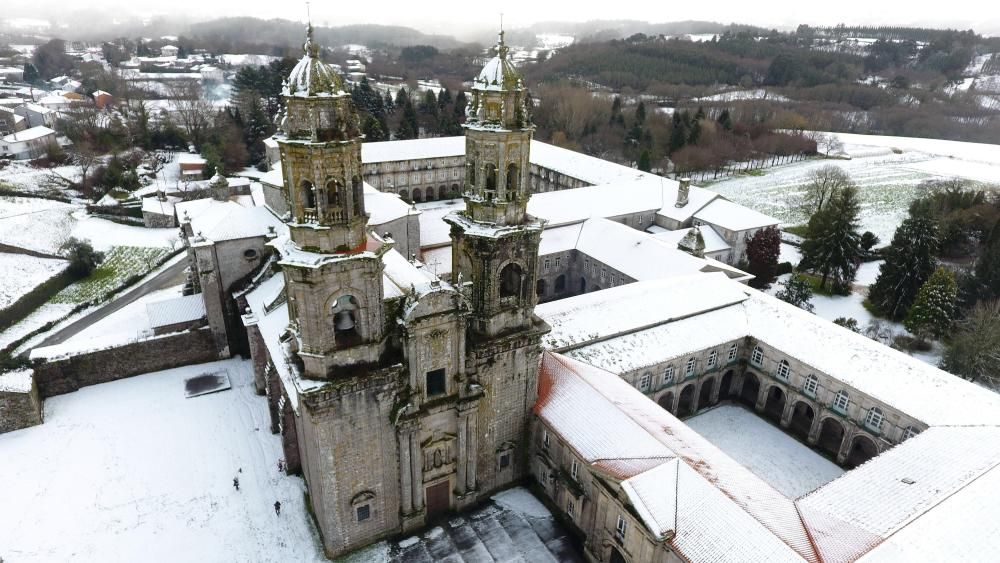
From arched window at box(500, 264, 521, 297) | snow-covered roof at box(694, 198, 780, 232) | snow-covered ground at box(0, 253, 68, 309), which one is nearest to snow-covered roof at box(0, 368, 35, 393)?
snow-covered ground at box(0, 253, 68, 309)

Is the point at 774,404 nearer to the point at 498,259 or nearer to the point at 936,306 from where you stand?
the point at 936,306

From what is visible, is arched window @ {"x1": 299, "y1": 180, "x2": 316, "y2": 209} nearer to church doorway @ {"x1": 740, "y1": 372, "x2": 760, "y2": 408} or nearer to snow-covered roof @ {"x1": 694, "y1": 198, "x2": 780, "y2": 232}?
church doorway @ {"x1": 740, "y1": 372, "x2": 760, "y2": 408}

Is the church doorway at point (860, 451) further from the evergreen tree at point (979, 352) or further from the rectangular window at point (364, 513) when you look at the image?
the rectangular window at point (364, 513)

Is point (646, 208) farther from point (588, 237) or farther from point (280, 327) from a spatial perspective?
point (280, 327)

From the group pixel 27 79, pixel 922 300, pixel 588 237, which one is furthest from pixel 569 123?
pixel 27 79

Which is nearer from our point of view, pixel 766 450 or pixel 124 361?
pixel 766 450

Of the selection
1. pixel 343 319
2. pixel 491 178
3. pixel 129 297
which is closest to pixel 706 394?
pixel 491 178
